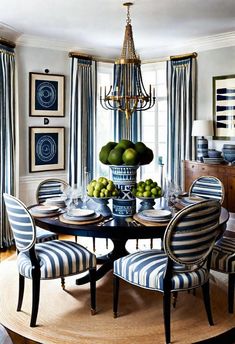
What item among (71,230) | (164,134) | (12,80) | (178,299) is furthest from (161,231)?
(164,134)

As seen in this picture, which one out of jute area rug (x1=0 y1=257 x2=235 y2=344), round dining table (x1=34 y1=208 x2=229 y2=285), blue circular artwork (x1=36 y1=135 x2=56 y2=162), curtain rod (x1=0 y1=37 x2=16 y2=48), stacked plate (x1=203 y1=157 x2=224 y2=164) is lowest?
jute area rug (x1=0 y1=257 x2=235 y2=344)

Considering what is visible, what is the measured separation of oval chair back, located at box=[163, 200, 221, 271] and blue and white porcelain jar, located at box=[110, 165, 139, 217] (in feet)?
2.13

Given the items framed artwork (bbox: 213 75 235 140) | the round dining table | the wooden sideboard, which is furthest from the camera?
framed artwork (bbox: 213 75 235 140)

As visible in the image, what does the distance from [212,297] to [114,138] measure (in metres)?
3.58

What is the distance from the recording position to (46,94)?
5660mm

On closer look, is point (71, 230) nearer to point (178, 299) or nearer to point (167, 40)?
point (178, 299)

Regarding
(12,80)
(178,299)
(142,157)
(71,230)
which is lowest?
(178,299)

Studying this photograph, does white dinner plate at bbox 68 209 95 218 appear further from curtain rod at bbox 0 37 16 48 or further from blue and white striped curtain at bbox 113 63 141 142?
blue and white striped curtain at bbox 113 63 141 142

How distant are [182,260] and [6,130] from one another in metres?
3.13

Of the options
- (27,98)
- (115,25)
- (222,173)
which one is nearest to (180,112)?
(222,173)

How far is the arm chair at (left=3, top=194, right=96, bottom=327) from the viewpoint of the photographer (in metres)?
2.93

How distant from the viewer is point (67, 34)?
530cm

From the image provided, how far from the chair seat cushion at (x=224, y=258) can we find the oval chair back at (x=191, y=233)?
0.34 meters

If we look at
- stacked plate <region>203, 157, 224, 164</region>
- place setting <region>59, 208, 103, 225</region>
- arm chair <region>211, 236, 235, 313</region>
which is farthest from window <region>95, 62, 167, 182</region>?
arm chair <region>211, 236, 235, 313</region>
